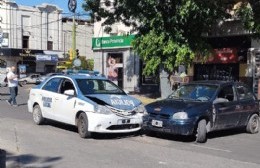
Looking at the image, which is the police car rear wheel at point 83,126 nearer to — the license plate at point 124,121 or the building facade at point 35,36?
the license plate at point 124,121

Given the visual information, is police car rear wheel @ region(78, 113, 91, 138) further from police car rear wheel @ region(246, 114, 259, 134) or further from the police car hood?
police car rear wheel @ region(246, 114, 259, 134)

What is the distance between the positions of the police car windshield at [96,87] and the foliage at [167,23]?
7174mm

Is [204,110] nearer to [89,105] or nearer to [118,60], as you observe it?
[89,105]

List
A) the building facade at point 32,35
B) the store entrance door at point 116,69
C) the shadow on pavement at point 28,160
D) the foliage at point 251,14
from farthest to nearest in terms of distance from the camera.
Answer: the building facade at point 32,35 < the store entrance door at point 116,69 < the foliage at point 251,14 < the shadow on pavement at point 28,160

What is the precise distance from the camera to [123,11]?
22.5 meters

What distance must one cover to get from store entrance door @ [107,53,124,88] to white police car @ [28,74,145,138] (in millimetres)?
19244

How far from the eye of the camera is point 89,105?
11.9m

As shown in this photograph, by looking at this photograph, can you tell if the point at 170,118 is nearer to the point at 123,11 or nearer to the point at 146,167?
the point at 146,167

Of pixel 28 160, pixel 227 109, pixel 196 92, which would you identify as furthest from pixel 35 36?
pixel 28 160

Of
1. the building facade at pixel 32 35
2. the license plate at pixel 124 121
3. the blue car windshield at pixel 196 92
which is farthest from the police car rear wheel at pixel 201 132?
the building facade at pixel 32 35

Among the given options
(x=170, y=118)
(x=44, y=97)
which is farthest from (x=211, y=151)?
(x=44, y=97)

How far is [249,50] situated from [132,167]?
17.0 meters

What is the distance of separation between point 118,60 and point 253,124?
67.5ft

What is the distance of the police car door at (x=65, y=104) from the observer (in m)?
12.5
